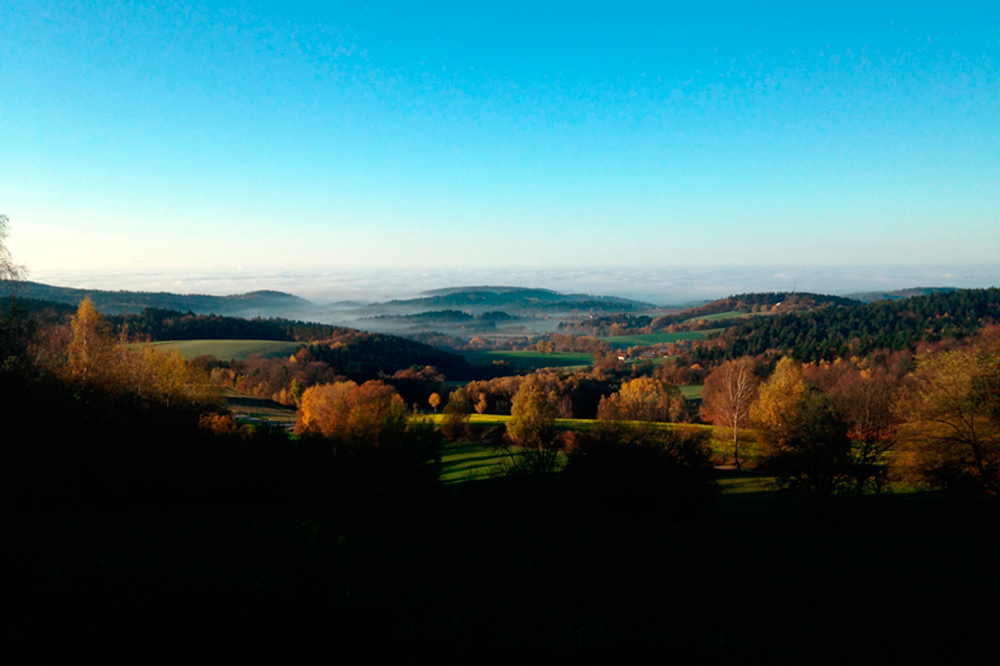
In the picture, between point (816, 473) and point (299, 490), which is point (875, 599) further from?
point (299, 490)

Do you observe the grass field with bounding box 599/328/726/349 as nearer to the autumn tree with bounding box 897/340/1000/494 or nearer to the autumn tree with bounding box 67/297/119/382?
the autumn tree with bounding box 897/340/1000/494

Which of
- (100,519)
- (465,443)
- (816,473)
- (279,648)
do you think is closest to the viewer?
(279,648)

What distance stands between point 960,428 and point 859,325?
108 m

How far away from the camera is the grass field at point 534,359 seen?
451 feet

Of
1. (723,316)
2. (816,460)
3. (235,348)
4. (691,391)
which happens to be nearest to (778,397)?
(816,460)

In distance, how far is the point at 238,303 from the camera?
7795 inches

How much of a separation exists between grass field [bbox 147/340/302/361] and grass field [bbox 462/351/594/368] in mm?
52857

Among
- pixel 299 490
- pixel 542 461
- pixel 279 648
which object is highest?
pixel 279 648

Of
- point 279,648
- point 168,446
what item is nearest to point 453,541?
point 279,648

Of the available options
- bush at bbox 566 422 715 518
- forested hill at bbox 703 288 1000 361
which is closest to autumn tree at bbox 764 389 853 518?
bush at bbox 566 422 715 518

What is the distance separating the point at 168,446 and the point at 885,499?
1290 inches

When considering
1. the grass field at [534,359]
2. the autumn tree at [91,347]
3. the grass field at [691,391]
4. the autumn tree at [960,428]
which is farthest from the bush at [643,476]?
the grass field at [534,359]

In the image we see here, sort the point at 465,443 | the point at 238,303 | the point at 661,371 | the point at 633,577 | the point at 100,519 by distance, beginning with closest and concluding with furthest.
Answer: the point at 633,577 < the point at 100,519 < the point at 465,443 < the point at 661,371 < the point at 238,303

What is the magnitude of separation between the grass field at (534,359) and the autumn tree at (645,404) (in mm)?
63564
